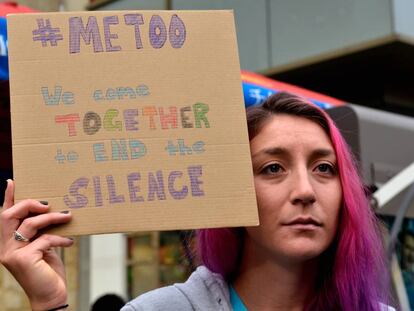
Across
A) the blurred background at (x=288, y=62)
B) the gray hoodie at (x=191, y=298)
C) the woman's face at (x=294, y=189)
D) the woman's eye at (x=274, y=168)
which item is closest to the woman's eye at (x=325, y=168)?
the woman's face at (x=294, y=189)

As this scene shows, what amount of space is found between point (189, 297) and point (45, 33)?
2.54 feet

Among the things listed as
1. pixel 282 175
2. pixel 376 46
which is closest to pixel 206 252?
pixel 282 175

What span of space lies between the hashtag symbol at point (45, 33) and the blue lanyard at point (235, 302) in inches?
31.5

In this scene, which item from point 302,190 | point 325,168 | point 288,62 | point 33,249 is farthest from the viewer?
point 288,62

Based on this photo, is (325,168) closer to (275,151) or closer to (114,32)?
(275,151)

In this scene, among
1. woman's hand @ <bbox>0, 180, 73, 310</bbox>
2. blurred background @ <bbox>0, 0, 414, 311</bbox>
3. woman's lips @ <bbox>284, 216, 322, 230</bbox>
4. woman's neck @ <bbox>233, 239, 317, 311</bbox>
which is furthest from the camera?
blurred background @ <bbox>0, 0, 414, 311</bbox>

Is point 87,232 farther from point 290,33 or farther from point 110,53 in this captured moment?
point 290,33

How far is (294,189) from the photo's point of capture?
1782 millimetres

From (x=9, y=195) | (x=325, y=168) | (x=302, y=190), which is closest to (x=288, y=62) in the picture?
(x=325, y=168)

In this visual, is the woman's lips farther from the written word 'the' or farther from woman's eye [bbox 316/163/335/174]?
the written word 'the'

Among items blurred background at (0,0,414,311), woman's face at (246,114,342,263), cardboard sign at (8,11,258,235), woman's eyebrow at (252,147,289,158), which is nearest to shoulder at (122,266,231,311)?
woman's face at (246,114,342,263)

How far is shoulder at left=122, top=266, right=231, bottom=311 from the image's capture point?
1834mm

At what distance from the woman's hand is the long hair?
48 centimetres

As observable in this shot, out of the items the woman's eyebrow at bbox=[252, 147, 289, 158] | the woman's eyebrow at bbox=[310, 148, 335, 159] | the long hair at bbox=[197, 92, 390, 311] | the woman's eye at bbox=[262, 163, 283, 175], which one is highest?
the woman's eyebrow at bbox=[252, 147, 289, 158]
